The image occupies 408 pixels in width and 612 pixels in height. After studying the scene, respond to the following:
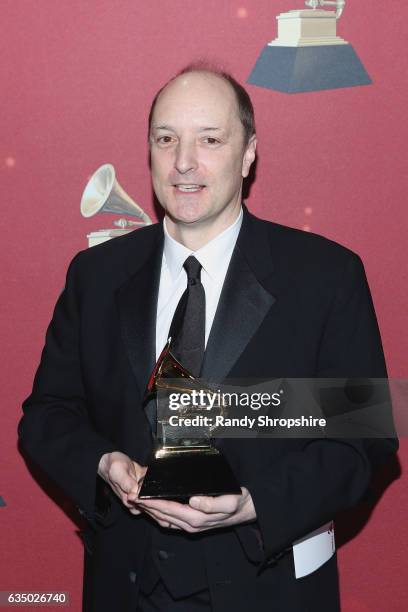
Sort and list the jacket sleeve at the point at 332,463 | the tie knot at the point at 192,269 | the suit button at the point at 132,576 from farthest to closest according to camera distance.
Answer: the tie knot at the point at 192,269 < the suit button at the point at 132,576 < the jacket sleeve at the point at 332,463

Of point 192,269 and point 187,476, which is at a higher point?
point 192,269

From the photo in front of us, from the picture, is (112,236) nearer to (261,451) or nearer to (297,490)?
(261,451)

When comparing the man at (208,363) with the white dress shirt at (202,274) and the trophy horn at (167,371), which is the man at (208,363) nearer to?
the white dress shirt at (202,274)

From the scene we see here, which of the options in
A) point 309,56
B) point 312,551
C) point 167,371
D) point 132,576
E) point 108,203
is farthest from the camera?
point 108,203

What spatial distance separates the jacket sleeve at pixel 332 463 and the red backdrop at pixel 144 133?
53cm

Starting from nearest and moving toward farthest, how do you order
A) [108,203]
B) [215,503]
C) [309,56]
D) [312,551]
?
1. [215,503]
2. [312,551]
3. [309,56]
4. [108,203]

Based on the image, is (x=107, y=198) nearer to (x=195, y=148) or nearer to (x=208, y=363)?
(x=195, y=148)

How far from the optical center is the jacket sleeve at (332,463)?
1833 millimetres

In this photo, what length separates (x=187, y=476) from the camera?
180cm

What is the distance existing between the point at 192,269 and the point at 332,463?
0.58 m

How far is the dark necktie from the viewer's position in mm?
1992

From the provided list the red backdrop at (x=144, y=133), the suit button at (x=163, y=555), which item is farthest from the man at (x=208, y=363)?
the red backdrop at (x=144, y=133)

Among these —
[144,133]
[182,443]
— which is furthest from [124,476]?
[144,133]

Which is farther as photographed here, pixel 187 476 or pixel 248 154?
pixel 248 154
